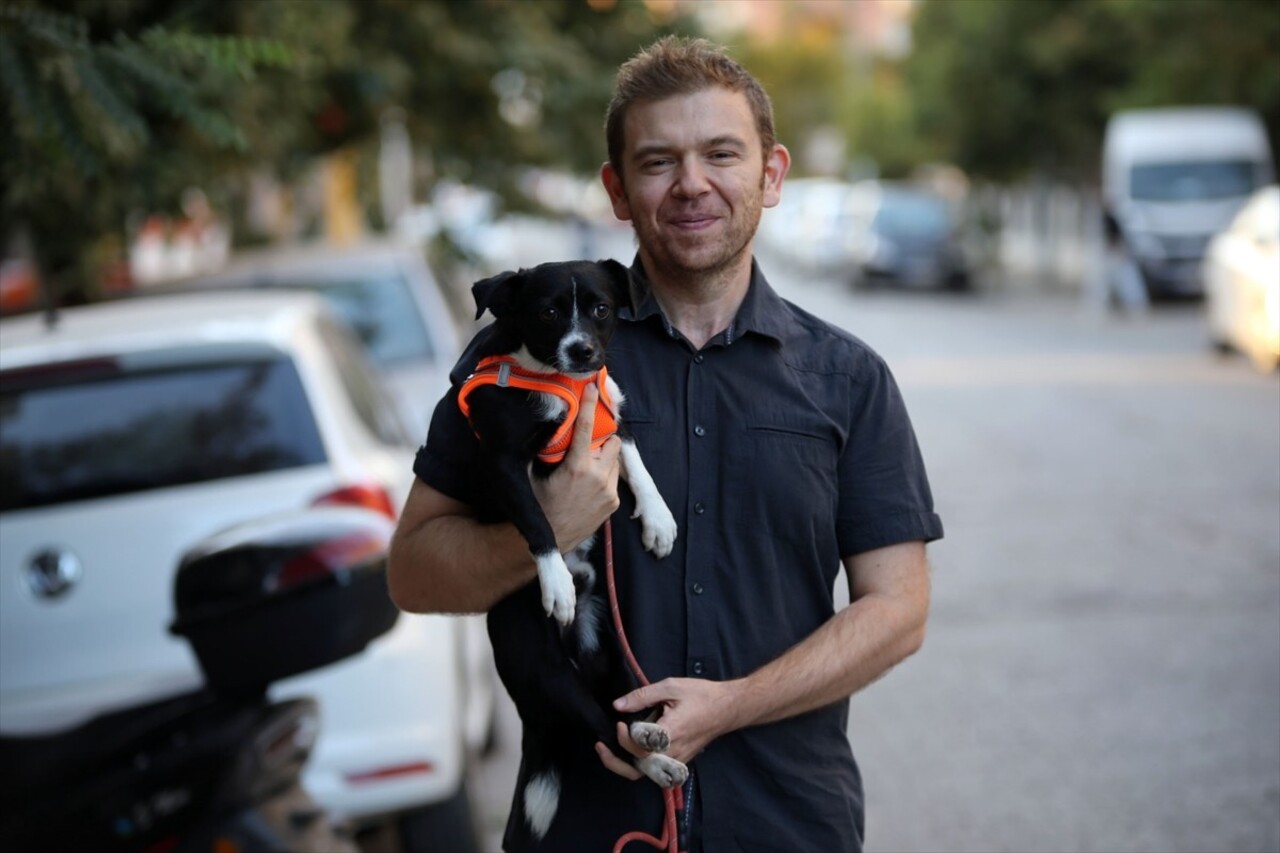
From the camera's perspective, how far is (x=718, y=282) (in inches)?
114

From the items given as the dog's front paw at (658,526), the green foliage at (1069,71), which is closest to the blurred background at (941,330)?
the green foliage at (1069,71)

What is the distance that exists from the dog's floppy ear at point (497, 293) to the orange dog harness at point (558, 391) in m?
0.20

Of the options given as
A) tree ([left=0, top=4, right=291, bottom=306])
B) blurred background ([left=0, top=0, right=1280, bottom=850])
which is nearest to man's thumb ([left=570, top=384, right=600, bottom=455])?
blurred background ([left=0, top=0, right=1280, bottom=850])

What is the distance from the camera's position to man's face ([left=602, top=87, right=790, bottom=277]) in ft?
9.25

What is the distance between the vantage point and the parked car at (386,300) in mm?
9539

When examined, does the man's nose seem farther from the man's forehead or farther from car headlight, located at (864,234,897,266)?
car headlight, located at (864,234,897,266)

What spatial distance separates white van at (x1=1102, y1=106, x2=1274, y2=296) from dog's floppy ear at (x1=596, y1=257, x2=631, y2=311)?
25706mm

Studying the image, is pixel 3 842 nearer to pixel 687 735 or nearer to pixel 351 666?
pixel 687 735

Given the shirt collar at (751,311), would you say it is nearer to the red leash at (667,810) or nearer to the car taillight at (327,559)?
the red leash at (667,810)

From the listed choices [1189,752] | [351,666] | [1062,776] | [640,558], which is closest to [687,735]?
[640,558]

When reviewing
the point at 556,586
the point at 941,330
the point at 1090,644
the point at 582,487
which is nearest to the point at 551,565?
the point at 556,586

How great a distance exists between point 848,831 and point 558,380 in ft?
3.05

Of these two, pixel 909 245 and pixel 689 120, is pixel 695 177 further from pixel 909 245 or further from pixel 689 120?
pixel 909 245

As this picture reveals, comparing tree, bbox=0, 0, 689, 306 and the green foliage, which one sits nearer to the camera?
tree, bbox=0, 0, 689, 306
